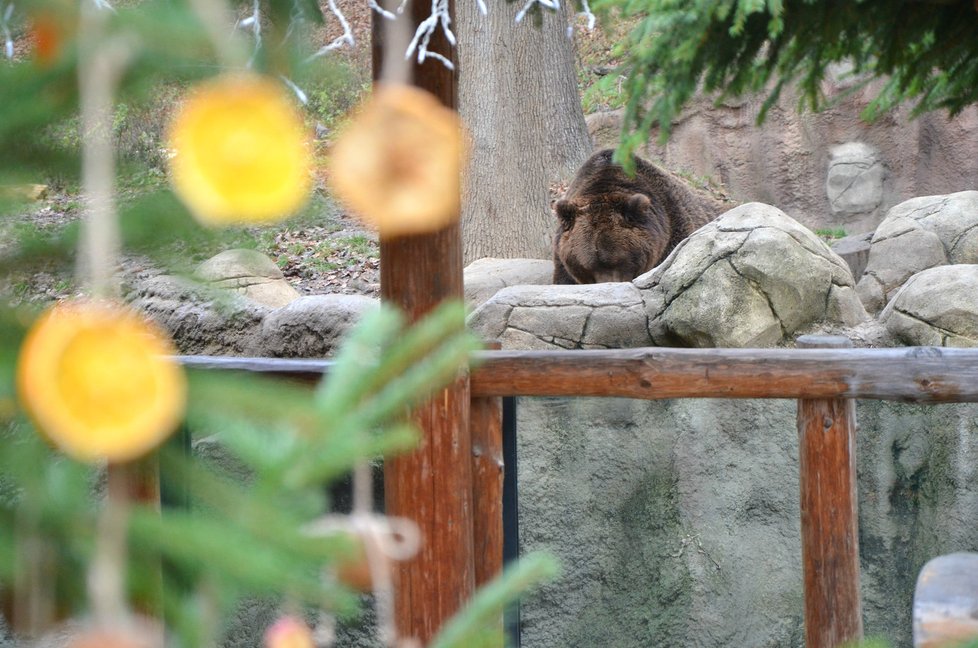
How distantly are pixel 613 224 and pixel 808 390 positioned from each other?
4.46 meters

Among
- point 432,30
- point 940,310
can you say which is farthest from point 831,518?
point 432,30

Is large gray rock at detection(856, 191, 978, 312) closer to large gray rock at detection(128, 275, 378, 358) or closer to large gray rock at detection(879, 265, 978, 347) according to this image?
large gray rock at detection(879, 265, 978, 347)

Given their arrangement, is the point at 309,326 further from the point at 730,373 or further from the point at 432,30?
the point at 432,30

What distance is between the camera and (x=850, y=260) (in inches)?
309

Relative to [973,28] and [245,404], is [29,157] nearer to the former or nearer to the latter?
[245,404]

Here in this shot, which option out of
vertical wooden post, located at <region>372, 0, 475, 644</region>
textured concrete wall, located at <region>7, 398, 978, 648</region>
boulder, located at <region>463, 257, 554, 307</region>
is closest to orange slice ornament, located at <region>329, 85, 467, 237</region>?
vertical wooden post, located at <region>372, 0, 475, 644</region>

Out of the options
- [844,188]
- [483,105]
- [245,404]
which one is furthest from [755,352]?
[844,188]

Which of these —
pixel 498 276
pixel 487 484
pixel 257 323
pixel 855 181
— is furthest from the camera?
pixel 855 181

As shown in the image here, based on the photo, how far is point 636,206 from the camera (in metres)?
8.02

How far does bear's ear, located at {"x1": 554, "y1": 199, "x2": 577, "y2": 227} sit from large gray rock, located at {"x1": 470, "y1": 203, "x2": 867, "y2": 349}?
254 cm

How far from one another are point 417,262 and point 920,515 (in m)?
3.47

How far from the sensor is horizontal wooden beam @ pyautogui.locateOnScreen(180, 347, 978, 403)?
3633 millimetres

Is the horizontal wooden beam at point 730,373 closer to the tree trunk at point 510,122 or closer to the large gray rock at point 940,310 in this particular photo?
the large gray rock at point 940,310

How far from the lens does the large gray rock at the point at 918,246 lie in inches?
263
